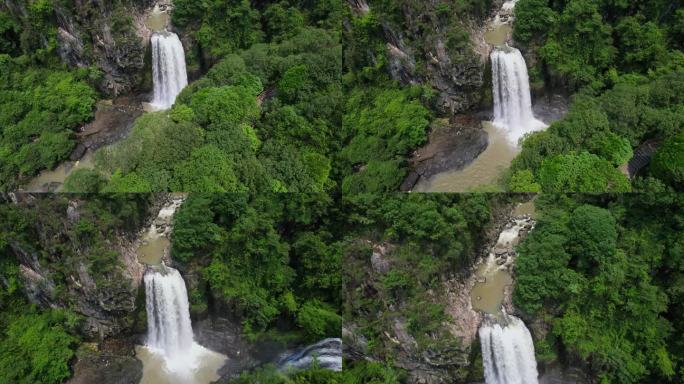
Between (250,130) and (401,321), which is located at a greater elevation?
(250,130)

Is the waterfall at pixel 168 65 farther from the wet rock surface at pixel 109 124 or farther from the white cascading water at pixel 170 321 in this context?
the white cascading water at pixel 170 321

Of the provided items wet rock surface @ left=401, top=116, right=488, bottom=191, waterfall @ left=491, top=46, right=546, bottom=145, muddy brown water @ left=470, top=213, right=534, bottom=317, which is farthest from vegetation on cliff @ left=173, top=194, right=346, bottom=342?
waterfall @ left=491, top=46, right=546, bottom=145

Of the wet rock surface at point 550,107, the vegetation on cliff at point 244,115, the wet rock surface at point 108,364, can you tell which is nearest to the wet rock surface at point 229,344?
the wet rock surface at point 108,364

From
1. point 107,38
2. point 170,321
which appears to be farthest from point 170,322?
point 107,38

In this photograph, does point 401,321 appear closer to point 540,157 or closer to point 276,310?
point 276,310

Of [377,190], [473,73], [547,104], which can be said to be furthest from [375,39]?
[547,104]

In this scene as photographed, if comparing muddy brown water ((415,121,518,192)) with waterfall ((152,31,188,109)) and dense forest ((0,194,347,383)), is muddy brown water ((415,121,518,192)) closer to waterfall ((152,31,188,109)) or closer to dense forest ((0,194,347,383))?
dense forest ((0,194,347,383))
